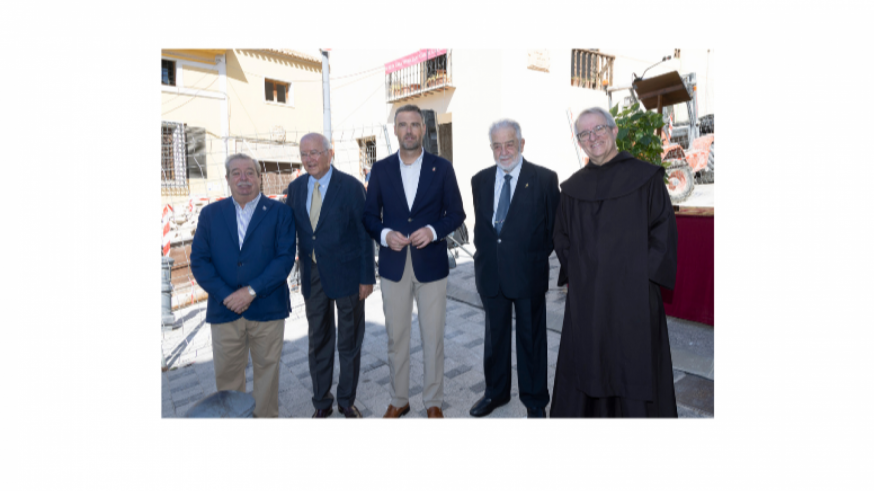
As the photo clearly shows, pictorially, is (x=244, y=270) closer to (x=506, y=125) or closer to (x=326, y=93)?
(x=506, y=125)

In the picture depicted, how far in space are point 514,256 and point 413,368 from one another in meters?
1.58

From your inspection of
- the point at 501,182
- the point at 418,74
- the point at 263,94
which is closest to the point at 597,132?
the point at 501,182

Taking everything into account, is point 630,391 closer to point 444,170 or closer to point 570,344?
point 570,344

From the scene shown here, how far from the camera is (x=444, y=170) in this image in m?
2.87

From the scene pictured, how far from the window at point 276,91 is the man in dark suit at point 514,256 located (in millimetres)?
13861

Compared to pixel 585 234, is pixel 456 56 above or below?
above

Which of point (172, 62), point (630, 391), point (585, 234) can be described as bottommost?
point (630, 391)

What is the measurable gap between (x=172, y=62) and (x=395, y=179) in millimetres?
13715

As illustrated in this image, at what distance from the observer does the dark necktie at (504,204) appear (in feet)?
9.35

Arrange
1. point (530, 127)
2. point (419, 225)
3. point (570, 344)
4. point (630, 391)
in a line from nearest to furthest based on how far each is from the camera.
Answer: point (630, 391)
point (570, 344)
point (419, 225)
point (530, 127)

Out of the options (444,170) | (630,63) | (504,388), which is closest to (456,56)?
(630,63)

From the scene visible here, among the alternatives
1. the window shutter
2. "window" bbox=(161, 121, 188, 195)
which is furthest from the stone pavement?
the window shutter

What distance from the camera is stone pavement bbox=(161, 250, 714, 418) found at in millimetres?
3131

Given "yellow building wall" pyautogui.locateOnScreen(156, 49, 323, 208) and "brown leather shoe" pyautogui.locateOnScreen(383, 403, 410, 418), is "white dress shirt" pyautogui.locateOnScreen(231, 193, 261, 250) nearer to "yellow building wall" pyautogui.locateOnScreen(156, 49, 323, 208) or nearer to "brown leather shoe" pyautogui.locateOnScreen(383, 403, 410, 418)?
"brown leather shoe" pyautogui.locateOnScreen(383, 403, 410, 418)
